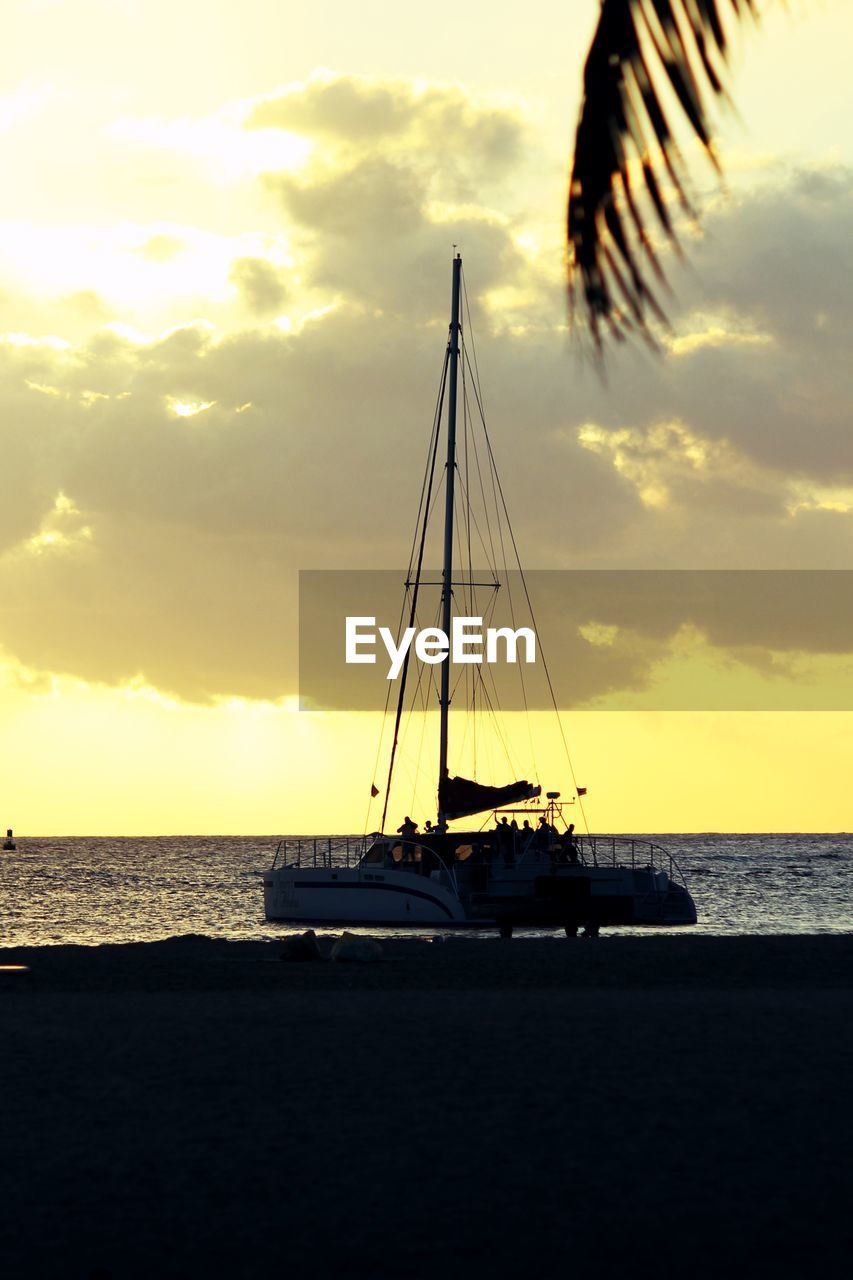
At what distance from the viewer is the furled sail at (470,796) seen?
44.8m

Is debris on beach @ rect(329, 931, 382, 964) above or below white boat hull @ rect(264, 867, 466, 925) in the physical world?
below

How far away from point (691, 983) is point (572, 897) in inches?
957

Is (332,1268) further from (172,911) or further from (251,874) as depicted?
(251,874)

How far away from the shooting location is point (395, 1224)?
8469 millimetres

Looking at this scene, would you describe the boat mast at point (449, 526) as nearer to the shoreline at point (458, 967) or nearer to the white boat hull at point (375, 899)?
the white boat hull at point (375, 899)

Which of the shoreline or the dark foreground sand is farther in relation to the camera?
the shoreline

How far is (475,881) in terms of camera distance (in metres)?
45.2

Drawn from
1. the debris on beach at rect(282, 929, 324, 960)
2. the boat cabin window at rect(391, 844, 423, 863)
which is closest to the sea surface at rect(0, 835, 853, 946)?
the boat cabin window at rect(391, 844, 423, 863)

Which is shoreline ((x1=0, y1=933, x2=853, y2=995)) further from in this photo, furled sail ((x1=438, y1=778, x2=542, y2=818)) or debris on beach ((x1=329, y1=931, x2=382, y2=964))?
furled sail ((x1=438, y1=778, x2=542, y2=818))

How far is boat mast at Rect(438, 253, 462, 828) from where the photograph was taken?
45.8 metres

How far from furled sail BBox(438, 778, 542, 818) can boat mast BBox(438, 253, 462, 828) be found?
296 mm

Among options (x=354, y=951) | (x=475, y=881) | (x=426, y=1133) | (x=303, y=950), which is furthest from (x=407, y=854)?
(x=426, y=1133)

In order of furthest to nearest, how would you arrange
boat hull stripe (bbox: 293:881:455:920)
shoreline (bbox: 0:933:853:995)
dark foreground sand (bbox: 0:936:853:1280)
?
boat hull stripe (bbox: 293:881:455:920) < shoreline (bbox: 0:933:853:995) < dark foreground sand (bbox: 0:936:853:1280)

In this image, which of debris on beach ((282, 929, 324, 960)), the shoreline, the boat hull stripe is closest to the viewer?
the shoreline
